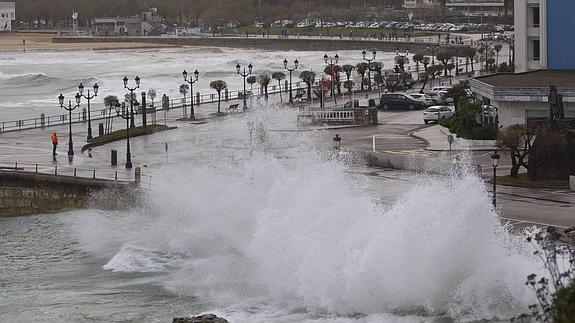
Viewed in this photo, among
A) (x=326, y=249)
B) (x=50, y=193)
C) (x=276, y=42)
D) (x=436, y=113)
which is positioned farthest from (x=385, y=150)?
(x=276, y=42)

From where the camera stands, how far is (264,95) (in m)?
73.6

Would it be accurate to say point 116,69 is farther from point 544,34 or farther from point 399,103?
point 544,34

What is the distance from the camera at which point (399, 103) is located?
61844mm

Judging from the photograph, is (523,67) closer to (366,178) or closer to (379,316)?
(366,178)

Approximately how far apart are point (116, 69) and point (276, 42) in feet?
110

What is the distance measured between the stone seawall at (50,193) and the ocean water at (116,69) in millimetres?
34554

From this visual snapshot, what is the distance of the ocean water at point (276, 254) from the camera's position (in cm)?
2423

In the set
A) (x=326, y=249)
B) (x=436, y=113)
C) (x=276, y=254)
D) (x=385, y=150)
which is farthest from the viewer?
(x=436, y=113)

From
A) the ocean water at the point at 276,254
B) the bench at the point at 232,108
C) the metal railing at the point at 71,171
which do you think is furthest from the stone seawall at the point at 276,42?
the ocean water at the point at 276,254

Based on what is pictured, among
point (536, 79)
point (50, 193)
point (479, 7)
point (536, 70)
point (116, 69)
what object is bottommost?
point (50, 193)

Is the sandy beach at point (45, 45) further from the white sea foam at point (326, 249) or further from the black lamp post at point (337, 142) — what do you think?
the white sea foam at point (326, 249)

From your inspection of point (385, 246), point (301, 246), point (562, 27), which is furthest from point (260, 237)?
point (562, 27)

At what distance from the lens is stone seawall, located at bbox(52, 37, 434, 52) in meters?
141

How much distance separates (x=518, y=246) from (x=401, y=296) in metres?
2.41
